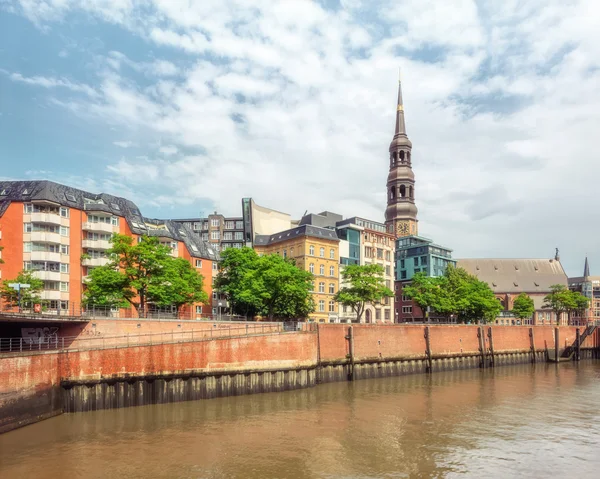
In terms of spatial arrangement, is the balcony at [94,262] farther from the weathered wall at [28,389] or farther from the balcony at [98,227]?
the weathered wall at [28,389]

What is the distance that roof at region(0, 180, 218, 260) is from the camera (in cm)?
6431

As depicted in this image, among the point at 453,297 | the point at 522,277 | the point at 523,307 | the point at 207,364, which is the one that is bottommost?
the point at 207,364

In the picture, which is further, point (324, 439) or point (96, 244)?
point (96, 244)

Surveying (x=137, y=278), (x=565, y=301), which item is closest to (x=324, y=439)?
(x=137, y=278)

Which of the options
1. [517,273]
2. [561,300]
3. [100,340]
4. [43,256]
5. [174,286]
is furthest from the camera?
[517,273]

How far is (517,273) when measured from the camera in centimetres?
15562

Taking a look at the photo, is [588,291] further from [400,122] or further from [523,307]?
[400,122]

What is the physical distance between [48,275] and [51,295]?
2.42m

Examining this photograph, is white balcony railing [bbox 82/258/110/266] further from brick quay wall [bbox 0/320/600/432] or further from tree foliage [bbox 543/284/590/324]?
tree foliage [bbox 543/284/590/324]

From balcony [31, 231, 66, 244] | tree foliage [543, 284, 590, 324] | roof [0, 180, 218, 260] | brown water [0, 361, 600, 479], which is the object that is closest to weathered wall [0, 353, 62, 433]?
brown water [0, 361, 600, 479]

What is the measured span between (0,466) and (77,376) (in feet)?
40.1

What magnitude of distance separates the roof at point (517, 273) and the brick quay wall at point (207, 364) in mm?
88333

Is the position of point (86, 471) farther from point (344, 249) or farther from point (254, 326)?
point (344, 249)

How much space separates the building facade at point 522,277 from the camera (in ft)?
493
